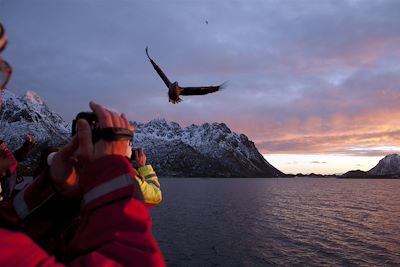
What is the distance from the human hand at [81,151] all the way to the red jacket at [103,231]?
0.11 metres

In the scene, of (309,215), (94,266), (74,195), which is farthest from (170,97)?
(309,215)

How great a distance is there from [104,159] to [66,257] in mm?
552

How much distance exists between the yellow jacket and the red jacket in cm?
356

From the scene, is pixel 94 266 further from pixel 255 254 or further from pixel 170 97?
pixel 255 254

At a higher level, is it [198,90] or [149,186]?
[198,90]

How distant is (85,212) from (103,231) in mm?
187

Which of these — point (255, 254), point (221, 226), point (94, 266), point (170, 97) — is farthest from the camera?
point (221, 226)

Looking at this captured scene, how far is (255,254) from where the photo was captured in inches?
1505

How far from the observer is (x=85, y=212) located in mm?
1837

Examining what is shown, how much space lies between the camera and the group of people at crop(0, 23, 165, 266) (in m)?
1.63

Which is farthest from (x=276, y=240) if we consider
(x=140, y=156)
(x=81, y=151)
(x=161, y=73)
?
(x=81, y=151)

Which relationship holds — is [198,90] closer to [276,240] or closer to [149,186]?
[149,186]

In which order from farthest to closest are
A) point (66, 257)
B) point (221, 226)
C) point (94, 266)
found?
point (221, 226) < point (66, 257) < point (94, 266)

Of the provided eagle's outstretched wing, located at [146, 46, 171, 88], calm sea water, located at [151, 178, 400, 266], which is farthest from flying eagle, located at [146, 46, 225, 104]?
calm sea water, located at [151, 178, 400, 266]
